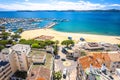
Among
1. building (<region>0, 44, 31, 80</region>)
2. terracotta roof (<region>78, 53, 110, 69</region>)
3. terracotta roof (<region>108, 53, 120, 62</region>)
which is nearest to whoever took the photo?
terracotta roof (<region>78, 53, 110, 69</region>)

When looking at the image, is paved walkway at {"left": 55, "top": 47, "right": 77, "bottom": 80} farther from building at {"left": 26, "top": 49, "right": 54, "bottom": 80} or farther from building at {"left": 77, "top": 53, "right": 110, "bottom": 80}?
Answer: building at {"left": 26, "top": 49, "right": 54, "bottom": 80}

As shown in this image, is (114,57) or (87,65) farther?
(114,57)

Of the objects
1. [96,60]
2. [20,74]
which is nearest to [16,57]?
[20,74]

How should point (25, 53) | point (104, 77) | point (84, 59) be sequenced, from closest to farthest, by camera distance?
point (104, 77) < point (84, 59) < point (25, 53)

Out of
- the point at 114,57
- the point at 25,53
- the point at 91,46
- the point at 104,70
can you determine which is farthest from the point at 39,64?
the point at 91,46

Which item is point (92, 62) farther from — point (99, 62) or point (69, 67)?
point (69, 67)

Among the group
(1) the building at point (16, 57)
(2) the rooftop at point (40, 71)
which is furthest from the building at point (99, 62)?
(1) the building at point (16, 57)

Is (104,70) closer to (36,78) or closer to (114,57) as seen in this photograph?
→ (114,57)

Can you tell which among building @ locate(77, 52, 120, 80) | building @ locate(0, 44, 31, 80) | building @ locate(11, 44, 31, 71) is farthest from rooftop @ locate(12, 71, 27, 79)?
building @ locate(77, 52, 120, 80)

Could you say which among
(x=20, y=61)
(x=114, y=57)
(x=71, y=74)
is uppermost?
(x=114, y=57)
